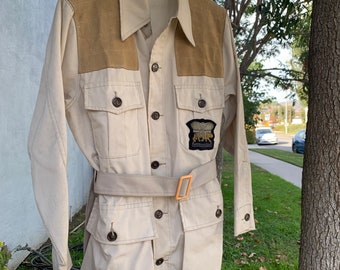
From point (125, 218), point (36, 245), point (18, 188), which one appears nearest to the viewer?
point (125, 218)

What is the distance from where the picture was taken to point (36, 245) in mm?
3133

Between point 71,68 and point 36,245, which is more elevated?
point 71,68

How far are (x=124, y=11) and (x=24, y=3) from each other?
2099 mm

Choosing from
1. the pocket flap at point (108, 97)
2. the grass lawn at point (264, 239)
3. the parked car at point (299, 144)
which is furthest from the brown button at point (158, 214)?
the parked car at point (299, 144)

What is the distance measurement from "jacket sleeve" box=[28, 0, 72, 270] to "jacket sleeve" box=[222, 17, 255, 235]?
0.66m

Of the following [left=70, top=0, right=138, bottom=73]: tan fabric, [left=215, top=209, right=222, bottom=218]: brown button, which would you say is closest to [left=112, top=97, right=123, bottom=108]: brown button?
[left=70, top=0, right=138, bottom=73]: tan fabric

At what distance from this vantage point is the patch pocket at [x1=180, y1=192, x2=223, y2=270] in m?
1.26

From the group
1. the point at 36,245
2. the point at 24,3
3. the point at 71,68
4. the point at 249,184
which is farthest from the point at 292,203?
the point at 71,68

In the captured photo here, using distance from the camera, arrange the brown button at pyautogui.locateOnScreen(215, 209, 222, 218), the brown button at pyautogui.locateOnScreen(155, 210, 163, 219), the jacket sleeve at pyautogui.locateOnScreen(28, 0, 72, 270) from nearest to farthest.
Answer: the jacket sleeve at pyautogui.locateOnScreen(28, 0, 72, 270) < the brown button at pyautogui.locateOnScreen(155, 210, 163, 219) < the brown button at pyautogui.locateOnScreen(215, 209, 222, 218)

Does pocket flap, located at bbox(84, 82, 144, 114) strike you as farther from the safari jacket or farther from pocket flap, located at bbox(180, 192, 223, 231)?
pocket flap, located at bbox(180, 192, 223, 231)

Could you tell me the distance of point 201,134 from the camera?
1.30 meters

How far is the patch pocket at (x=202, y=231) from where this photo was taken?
126 centimetres


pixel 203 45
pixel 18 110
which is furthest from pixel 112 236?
pixel 18 110

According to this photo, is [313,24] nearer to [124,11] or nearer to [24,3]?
[124,11]
